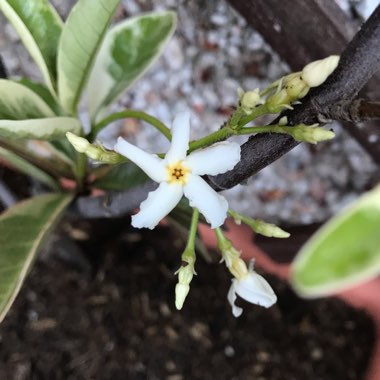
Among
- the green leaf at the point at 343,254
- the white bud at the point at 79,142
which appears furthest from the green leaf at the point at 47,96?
the green leaf at the point at 343,254

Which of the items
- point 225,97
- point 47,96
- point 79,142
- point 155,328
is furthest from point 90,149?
point 225,97

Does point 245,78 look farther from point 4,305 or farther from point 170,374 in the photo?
point 4,305

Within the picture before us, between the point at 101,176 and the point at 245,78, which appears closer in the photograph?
the point at 101,176

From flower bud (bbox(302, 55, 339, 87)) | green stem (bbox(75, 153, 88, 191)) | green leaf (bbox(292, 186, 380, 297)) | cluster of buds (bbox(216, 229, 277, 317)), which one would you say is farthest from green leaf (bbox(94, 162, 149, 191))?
green leaf (bbox(292, 186, 380, 297))

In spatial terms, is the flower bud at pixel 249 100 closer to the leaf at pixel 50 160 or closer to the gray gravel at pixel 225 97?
the leaf at pixel 50 160

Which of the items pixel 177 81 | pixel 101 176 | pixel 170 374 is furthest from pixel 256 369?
pixel 177 81

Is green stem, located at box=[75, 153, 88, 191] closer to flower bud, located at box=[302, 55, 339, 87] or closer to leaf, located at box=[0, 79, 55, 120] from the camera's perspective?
leaf, located at box=[0, 79, 55, 120]
